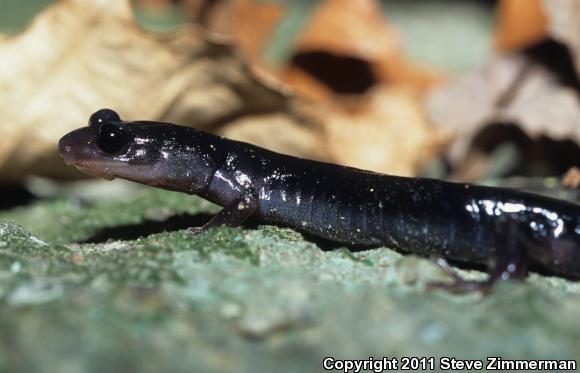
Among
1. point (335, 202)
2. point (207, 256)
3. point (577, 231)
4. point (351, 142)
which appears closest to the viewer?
point (207, 256)

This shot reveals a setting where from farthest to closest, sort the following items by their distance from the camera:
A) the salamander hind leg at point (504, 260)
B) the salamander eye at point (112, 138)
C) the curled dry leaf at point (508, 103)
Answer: the curled dry leaf at point (508, 103) < the salamander eye at point (112, 138) < the salamander hind leg at point (504, 260)

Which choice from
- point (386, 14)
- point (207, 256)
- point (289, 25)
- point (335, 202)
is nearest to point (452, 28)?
point (386, 14)

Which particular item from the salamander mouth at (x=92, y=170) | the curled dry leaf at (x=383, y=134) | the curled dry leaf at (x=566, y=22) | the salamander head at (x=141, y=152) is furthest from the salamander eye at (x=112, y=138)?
the curled dry leaf at (x=566, y=22)

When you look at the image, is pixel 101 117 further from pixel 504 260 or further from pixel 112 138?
pixel 504 260

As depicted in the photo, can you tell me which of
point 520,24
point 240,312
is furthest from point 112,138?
point 520,24

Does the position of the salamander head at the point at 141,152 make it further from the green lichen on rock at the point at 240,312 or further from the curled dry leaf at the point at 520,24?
the curled dry leaf at the point at 520,24

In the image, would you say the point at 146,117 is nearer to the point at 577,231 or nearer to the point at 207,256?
the point at 207,256
